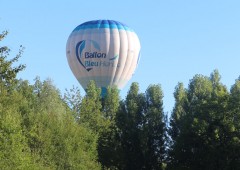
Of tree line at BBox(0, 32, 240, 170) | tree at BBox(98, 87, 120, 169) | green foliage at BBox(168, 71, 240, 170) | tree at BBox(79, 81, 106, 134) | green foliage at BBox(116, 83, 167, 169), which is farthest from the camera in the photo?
tree at BBox(79, 81, 106, 134)

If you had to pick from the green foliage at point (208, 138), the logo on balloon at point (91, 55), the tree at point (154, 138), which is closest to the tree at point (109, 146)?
the tree at point (154, 138)

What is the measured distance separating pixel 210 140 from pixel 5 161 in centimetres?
2588

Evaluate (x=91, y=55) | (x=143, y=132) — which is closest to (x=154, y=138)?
(x=143, y=132)

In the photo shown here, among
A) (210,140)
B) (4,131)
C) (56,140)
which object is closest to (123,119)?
(210,140)

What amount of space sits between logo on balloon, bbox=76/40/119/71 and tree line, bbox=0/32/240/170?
457 cm

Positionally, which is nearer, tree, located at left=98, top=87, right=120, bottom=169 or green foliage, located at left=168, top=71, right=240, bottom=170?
green foliage, located at left=168, top=71, right=240, bottom=170

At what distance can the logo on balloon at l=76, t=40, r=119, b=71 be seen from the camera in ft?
270

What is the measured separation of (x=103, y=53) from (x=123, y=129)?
18.6 m

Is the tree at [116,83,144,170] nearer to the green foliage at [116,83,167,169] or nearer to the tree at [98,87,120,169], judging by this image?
→ the green foliage at [116,83,167,169]

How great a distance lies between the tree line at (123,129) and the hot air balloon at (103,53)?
168 inches

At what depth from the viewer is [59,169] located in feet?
156

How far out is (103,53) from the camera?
8238cm

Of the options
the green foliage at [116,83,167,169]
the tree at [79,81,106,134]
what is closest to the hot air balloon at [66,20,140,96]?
the tree at [79,81,106,134]

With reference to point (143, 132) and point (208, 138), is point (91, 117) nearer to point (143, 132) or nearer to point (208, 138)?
point (143, 132)
